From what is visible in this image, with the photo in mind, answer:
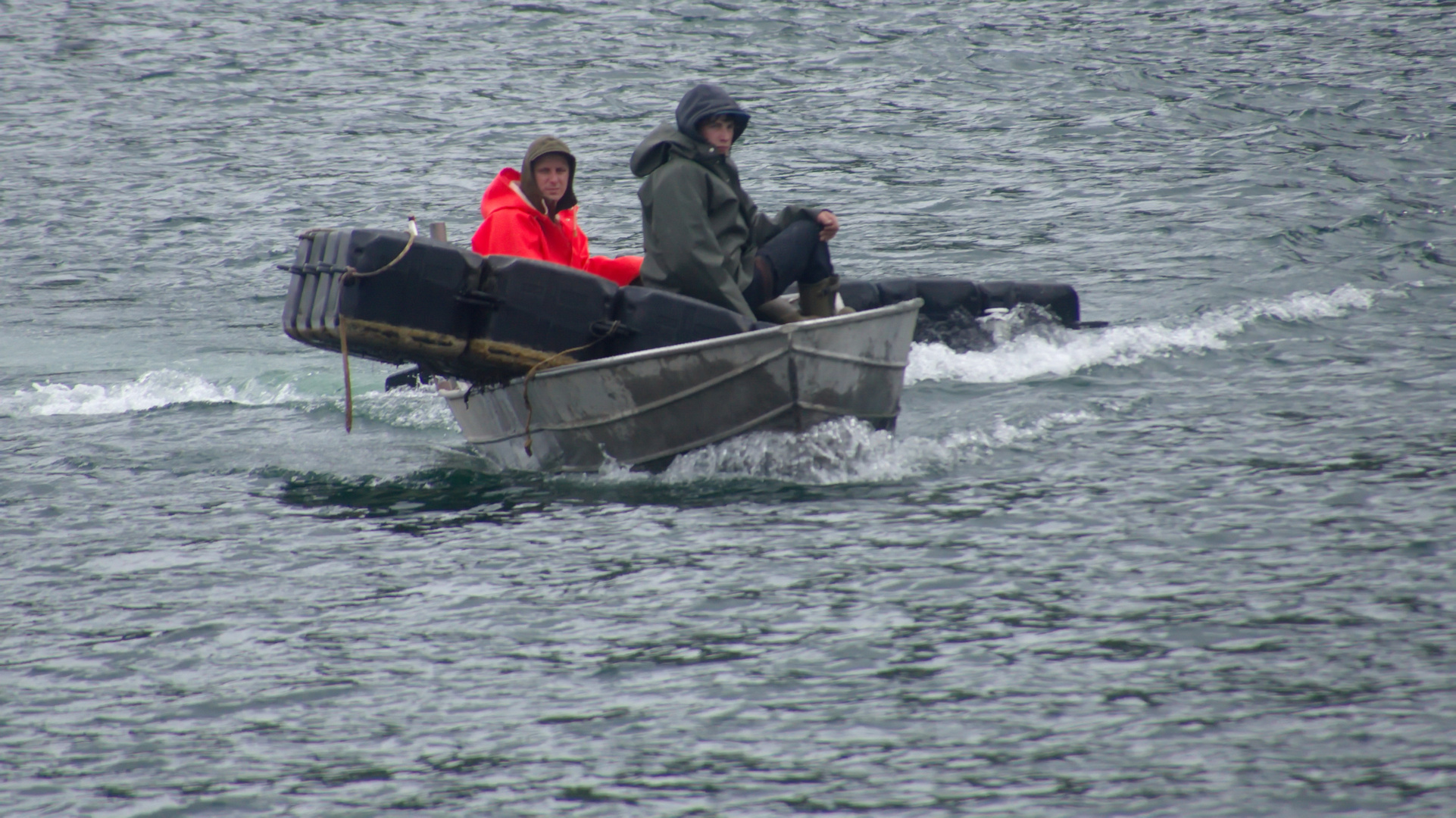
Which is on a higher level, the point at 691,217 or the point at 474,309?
the point at 691,217

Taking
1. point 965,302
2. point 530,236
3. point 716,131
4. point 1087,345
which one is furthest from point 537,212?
point 1087,345

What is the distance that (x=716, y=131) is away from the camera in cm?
811

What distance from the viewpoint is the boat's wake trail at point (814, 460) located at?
8.09m

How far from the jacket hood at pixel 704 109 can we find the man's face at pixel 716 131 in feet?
0.11

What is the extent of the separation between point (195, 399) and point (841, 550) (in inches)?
255

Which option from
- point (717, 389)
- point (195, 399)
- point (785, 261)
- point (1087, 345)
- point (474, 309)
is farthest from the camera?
point (195, 399)

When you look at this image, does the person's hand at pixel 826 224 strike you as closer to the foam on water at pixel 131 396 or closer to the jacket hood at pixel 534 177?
the jacket hood at pixel 534 177

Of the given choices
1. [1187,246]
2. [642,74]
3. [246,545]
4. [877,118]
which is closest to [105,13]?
[642,74]

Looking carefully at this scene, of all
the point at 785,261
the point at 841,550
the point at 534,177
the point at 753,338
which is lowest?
the point at 841,550

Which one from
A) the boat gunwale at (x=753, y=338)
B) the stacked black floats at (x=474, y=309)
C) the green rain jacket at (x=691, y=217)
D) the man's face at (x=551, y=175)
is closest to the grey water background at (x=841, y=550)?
the boat gunwale at (x=753, y=338)

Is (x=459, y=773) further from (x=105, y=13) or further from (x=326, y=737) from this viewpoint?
(x=105, y=13)

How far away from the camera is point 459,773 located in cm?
505

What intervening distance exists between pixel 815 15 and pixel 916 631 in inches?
807

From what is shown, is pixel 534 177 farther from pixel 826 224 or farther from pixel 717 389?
pixel 717 389
